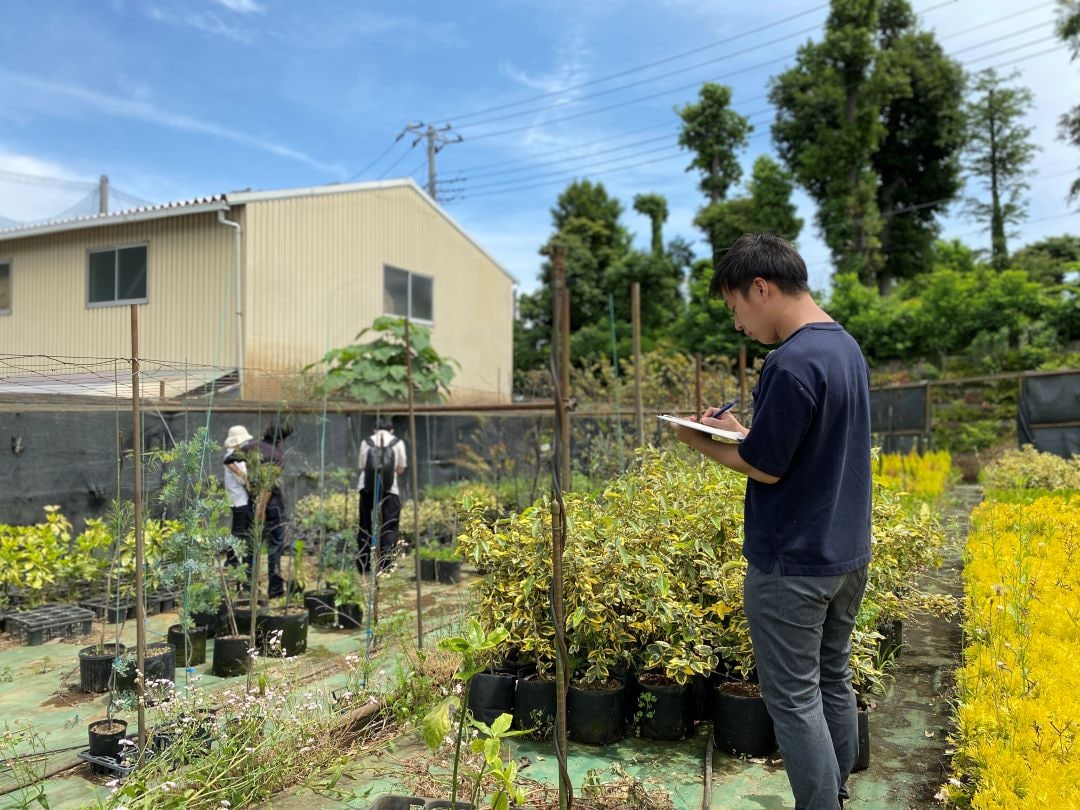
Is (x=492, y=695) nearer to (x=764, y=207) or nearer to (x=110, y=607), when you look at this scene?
(x=110, y=607)

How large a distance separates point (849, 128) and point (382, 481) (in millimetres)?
18906

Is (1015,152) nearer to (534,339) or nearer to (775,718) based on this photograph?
(534,339)

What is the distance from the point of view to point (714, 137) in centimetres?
2317

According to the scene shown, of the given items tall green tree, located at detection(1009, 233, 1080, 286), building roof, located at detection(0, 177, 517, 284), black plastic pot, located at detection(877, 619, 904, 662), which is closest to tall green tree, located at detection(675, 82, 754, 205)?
tall green tree, located at detection(1009, 233, 1080, 286)

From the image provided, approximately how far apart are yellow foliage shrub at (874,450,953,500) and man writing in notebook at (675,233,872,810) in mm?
5119

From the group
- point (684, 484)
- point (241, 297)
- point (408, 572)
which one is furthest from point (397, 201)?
point (684, 484)

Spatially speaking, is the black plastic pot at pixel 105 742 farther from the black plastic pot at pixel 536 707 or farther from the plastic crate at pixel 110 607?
the plastic crate at pixel 110 607

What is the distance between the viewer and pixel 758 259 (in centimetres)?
210

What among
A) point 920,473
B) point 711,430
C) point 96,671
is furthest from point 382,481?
point 920,473

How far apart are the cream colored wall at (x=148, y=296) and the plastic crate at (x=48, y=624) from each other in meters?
5.42

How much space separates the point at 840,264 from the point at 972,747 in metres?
21.1

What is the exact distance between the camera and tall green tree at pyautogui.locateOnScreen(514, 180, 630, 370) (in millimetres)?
24906

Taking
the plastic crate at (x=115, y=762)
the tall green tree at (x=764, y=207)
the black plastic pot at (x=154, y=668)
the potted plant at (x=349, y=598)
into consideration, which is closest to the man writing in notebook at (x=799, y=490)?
the plastic crate at (x=115, y=762)

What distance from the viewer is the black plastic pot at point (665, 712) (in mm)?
3215
